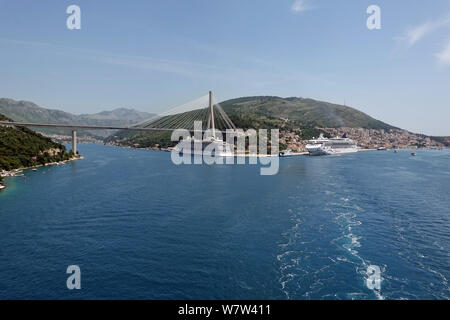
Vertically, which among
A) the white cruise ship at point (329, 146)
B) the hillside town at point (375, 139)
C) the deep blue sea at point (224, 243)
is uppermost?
the hillside town at point (375, 139)

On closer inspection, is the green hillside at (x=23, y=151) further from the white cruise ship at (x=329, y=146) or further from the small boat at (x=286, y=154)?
the white cruise ship at (x=329, y=146)

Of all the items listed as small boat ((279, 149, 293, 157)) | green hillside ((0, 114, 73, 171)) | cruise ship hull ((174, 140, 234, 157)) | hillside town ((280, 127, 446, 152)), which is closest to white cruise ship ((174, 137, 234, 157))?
cruise ship hull ((174, 140, 234, 157))

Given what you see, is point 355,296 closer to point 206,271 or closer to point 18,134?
point 206,271

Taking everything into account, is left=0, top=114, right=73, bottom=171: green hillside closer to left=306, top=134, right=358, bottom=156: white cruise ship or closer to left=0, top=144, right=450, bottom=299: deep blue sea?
left=0, top=144, right=450, bottom=299: deep blue sea

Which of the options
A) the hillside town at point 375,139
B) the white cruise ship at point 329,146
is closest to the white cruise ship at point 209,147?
the white cruise ship at point 329,146

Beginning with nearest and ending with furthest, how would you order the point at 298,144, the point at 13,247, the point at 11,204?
1. the point at 13,247
2. the point at 11,204
3. the point at 298,144
